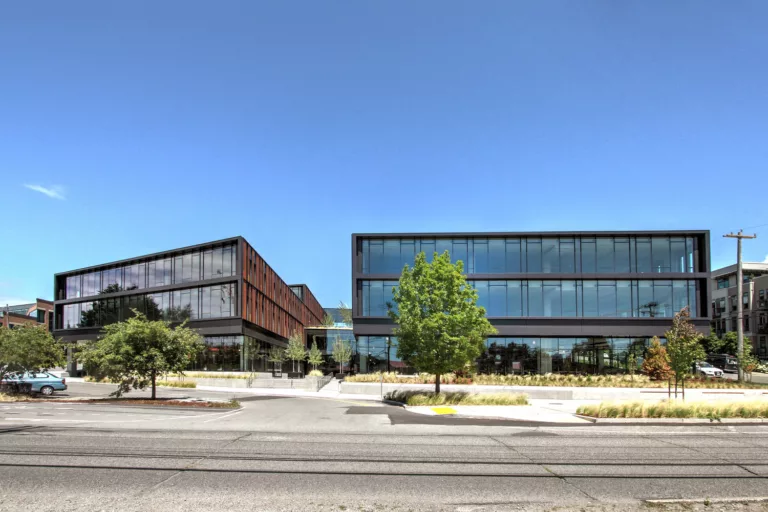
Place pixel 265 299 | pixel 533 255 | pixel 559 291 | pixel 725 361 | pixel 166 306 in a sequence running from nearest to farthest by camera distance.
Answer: pixel 559 291, pixel 533 255, pixel 166 306, pixel 725 361, pixel 265 299

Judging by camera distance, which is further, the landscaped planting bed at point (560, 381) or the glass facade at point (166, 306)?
the glass facade at point (166, 306)

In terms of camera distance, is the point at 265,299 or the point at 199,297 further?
the point at 265,299

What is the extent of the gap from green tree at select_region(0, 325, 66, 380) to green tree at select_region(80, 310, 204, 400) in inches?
144

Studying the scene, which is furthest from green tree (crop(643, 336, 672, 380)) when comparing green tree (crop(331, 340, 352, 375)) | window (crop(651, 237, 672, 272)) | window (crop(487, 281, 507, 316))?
green tree (crop(331, 340, 352, 375))

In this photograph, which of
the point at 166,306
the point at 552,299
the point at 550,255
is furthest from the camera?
the point at 166,306

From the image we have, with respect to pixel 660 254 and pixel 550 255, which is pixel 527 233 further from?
pixel 660 254

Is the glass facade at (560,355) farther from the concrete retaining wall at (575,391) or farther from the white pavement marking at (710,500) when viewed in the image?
the white pavement marking at (710,500)

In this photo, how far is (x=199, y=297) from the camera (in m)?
61.1

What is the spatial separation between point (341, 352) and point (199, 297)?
1881 centimetres

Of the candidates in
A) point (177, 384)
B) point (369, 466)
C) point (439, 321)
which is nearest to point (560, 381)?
point (439, 321)

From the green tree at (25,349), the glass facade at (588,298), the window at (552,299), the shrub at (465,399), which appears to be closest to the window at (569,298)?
the glass facade at (588,298)

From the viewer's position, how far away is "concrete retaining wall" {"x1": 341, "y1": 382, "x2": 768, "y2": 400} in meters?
31.7

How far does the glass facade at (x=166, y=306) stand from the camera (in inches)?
2328

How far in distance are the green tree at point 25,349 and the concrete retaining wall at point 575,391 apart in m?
17.5
